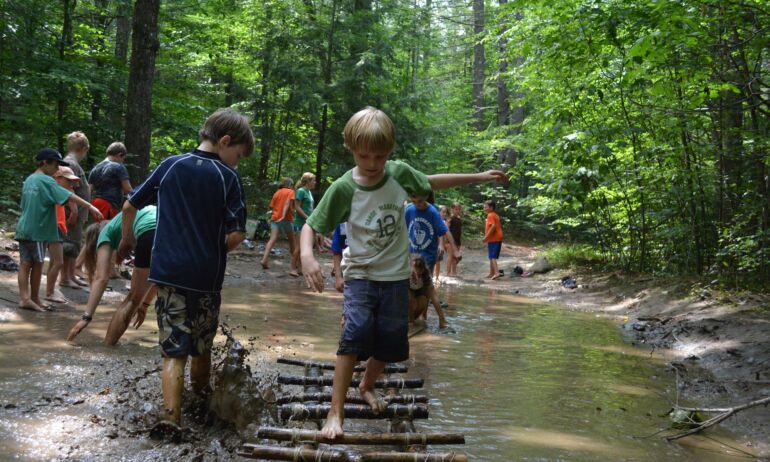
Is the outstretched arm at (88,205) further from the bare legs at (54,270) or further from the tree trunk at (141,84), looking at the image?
the tree trunk at (141,84)

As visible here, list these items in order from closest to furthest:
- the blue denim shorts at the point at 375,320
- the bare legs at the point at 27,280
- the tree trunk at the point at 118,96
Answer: the blue denim shorts at the point at 375,320, the bare legs at the point at 27,280, the tree trunk at the point at 118,96

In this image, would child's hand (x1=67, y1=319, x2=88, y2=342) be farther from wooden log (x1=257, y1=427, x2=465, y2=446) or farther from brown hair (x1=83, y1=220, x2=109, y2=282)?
wooden log (x1=257, y1=427, x2=465, y2=446)

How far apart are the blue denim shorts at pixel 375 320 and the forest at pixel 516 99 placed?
5.29 metres

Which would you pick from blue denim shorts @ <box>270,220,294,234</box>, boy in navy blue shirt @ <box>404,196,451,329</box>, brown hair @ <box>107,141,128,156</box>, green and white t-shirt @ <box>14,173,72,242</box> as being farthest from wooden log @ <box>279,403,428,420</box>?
blue denim shorts @ <box>270,220,294,234</box>

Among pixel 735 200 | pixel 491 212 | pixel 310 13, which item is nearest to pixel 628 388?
pixel 735 200

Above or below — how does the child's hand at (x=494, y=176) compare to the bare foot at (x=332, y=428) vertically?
above

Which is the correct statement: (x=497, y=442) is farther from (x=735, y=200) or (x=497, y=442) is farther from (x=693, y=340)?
(x=735, y=200)

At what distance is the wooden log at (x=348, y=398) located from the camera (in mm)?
4504

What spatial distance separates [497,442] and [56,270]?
6623 mm

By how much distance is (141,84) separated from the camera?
12.3 m

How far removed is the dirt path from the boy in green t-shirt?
103 cm

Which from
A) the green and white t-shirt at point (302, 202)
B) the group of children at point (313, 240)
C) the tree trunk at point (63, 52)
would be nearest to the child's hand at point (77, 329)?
the group of children at point (313, 240)

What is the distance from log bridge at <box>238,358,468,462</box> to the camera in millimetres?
3535

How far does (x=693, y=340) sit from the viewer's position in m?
8.72
